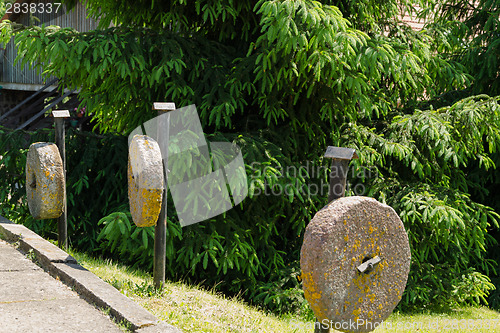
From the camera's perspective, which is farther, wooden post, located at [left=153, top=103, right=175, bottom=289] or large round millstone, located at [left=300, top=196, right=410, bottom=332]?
wooden post, located at [left=153, top=103, right=175, bottom=289]

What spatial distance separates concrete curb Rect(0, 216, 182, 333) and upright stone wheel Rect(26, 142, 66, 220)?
0.35 metres

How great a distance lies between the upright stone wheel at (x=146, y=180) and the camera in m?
4.06

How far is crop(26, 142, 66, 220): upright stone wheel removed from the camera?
5.26 metres

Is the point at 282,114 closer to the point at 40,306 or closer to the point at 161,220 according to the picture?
the point at 161,220

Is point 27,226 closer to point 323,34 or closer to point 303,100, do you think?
point 303,100

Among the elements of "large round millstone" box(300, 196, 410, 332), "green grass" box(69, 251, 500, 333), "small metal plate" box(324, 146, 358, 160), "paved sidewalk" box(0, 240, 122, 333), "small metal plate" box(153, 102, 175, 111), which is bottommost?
"green grass" box(69, 251, 500, 333)

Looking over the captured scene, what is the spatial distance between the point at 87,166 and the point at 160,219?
2.19 m

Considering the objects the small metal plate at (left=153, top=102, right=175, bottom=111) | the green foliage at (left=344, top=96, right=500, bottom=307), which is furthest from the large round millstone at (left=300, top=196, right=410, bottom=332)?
the green foliage at (left=344, top=96, right=500, bottom=307)

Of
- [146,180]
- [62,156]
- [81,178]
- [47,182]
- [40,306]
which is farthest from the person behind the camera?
[81,178]

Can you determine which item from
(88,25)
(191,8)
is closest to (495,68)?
(191,8)

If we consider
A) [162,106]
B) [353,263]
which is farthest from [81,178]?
[353,263]

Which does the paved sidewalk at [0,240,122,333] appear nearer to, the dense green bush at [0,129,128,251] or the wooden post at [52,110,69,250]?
the wooden post at [52,110,69,250]

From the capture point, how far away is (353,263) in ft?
10.9

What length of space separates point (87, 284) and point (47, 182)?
5.27ft
